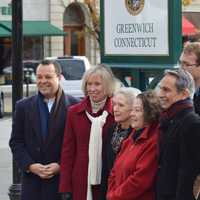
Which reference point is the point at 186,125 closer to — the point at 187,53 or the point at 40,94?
the point at 187,53

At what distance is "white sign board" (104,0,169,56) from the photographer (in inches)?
251

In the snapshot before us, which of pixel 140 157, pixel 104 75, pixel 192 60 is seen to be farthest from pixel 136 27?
pixel 140 157

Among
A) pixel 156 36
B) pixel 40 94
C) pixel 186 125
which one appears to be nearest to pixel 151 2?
pixel 156 36

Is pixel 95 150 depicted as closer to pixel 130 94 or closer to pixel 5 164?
pixel 130 94

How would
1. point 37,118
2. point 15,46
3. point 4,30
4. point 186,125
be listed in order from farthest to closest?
point 4,30
point 15,46
point 37,118
point 186,125

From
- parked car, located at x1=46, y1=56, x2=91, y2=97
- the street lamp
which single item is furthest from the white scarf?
the street lamp

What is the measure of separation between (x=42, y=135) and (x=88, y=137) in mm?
499

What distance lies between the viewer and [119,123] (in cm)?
540

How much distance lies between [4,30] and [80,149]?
94.4ft

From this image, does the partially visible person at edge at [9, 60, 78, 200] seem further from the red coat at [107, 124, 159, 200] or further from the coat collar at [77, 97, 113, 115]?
the red coat at [107, 124, 159, 200]

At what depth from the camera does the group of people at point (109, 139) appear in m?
4.61

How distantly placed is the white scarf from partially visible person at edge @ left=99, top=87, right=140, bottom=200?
0.22ft

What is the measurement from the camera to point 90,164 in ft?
18.2

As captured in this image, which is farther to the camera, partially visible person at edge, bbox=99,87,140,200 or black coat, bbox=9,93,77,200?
black coat, bbox=9,93,77,200
